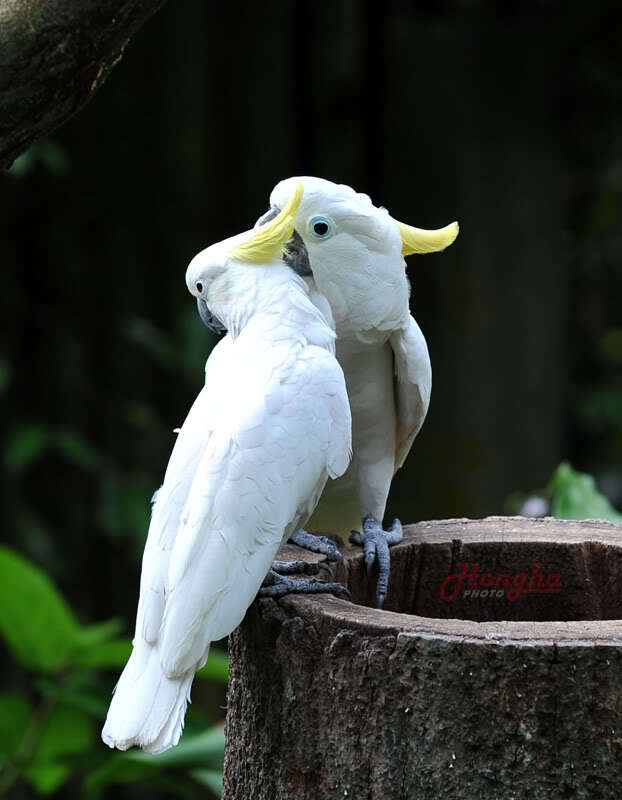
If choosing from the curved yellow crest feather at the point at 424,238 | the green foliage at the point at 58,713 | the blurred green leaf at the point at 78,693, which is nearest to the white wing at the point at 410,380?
the curved yellow crest feather at the point at 424,238

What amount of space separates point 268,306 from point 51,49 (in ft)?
Answer: 1.23

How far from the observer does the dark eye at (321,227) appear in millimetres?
1366

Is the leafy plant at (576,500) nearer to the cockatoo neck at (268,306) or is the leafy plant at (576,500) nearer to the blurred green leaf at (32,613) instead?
the cockatoo neck at (268,306)

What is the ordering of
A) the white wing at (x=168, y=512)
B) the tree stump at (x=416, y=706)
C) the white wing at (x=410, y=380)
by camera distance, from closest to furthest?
1. the tree stump at (x=416, y=706)
2. the white wing at (x=168, y=512)
3. the white wing at (x=410, y=380)

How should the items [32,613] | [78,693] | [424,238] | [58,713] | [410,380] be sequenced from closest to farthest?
1. [424,238]
2. [410,380]
3. [32,613]
4. [58,713]
5. [78,693]

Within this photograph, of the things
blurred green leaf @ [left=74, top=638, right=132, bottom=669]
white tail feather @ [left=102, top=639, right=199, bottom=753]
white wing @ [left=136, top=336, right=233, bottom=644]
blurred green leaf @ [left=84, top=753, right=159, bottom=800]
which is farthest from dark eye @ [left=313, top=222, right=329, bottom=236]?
blurred green leaf @ [left=74, top=638, right=132, bottom=669]

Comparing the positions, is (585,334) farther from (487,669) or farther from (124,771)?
(487,669)

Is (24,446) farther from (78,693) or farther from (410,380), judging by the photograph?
(410,380)

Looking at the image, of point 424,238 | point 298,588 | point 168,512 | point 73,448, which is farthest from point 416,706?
point 73,448

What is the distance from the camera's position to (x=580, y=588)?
5.03ft

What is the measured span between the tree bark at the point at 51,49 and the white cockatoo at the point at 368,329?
28 centimetres

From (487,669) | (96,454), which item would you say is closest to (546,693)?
(487,669)

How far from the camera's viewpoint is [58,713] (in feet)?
7.83

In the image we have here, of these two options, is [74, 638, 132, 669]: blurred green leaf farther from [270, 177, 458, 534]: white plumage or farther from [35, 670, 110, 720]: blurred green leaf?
[270, 177, 458, 534]: white plumage
